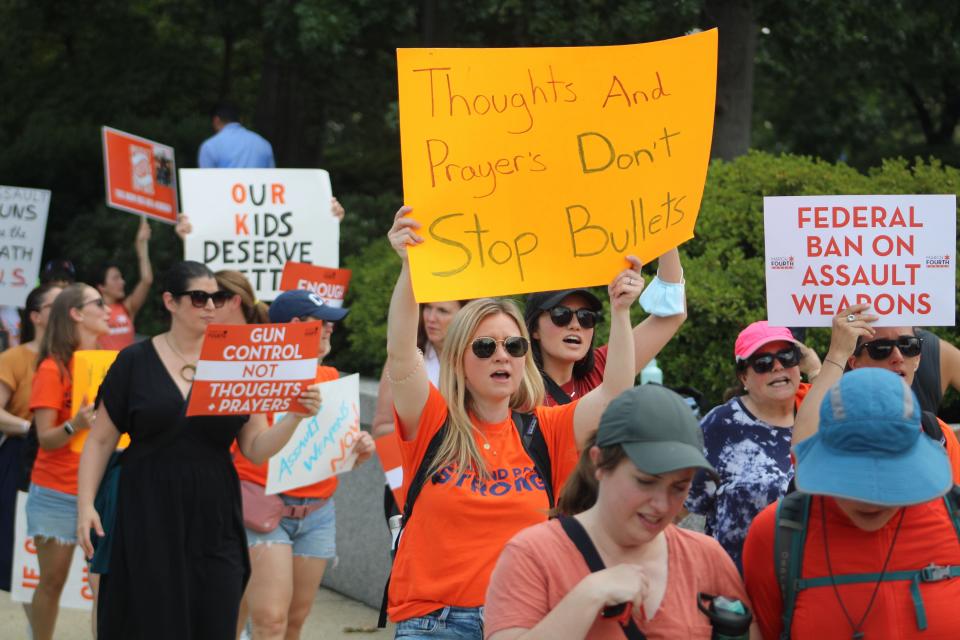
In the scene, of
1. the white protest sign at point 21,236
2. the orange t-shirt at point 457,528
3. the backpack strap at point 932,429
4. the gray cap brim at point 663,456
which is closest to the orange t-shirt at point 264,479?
the orange t-shirt at point 457,528

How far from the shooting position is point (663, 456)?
9.53 feet

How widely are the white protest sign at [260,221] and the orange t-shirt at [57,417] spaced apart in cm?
233

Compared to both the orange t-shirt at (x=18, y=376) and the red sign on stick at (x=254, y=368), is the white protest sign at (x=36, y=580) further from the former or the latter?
the red sign on stick at (x=254, y=368)

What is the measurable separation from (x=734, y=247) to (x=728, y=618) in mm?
5142

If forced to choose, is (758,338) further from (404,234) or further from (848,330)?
(404,234)

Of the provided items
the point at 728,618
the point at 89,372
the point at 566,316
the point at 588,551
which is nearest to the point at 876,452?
the point at 728,618

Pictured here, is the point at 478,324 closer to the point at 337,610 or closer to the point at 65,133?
the point at 337,610

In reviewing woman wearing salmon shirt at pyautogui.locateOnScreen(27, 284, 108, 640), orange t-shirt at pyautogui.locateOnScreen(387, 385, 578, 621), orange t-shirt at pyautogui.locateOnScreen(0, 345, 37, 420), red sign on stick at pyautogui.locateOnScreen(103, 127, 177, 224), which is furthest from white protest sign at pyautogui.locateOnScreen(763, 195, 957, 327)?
red sign on stick at pyautogui.locateOnScreen(103, 127, 177, 224)

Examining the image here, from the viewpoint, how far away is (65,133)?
20000 mm

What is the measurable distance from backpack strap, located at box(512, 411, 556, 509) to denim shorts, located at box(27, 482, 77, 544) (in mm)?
3439

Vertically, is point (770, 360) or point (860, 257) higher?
point (860, 257)

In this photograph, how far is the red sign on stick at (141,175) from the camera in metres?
11.4

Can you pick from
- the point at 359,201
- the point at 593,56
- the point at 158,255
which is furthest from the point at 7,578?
the point at 158,255

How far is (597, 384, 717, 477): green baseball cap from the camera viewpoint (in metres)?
2.91
